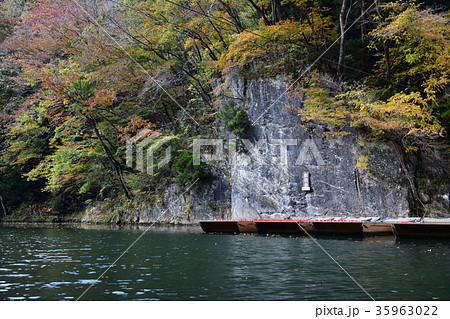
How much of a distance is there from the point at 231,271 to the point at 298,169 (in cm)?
1044

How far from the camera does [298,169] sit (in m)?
17.3

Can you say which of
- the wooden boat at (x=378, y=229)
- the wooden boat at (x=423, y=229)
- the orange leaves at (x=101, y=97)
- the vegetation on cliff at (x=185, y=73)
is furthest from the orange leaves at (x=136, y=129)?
the wooden boat at (x=423, y=229)

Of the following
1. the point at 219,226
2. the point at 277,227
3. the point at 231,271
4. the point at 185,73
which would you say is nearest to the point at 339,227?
the point at 277,227

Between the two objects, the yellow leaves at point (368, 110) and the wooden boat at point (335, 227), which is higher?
the yellow leaves at point (368, 110)

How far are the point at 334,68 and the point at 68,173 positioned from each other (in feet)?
55.0

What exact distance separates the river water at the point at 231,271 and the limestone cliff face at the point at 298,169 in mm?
3983

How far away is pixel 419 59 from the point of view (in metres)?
14.7

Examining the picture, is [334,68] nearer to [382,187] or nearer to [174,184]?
[382,187]

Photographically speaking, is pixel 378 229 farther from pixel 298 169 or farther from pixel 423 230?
pixel 298 169

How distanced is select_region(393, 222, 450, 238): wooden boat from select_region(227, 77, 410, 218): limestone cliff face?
2283mm

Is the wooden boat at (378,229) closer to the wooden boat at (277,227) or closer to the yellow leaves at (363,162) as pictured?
the wooden boat at (277,227)

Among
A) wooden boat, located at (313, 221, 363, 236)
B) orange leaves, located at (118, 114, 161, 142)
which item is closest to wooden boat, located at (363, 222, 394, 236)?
wooden boat, located at (313, 221, 363, 236)

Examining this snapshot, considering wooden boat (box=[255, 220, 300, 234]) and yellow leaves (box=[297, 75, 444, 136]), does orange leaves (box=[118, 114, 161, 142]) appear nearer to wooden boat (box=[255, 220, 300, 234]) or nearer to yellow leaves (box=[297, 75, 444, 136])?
wooden boat (box=[255, 220, 300, 234])

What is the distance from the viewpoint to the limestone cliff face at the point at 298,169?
15320 millimetres
